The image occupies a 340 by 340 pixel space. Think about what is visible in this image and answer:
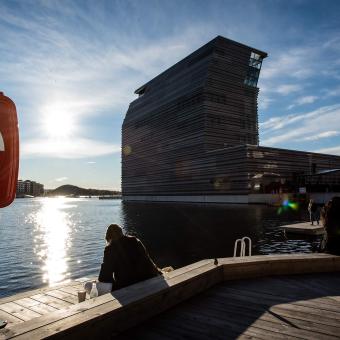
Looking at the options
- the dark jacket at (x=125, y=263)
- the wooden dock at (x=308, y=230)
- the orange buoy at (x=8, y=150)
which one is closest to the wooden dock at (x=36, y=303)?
the dark jacket at (x=125, y=263)

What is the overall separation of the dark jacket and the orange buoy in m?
2.47

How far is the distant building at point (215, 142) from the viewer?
99.2 m

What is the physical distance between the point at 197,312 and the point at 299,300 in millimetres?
1897

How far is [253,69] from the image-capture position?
133125 mm

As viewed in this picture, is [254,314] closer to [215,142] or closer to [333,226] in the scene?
[333,226]

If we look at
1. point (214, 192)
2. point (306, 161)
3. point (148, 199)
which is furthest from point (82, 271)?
point (148, 199)

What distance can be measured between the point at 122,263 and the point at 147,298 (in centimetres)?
98

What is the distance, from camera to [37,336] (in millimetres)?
3426

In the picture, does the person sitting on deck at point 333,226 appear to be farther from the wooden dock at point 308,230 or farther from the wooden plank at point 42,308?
the wooden dock at point 308,230

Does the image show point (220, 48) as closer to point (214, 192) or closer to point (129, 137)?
point (214, 192)

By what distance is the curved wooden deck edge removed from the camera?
3.69m

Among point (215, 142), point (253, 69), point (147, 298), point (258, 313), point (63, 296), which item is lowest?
point (63, 296)

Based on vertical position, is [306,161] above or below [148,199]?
above

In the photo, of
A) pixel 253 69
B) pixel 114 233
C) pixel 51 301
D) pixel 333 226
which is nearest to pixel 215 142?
pixel 253 69
